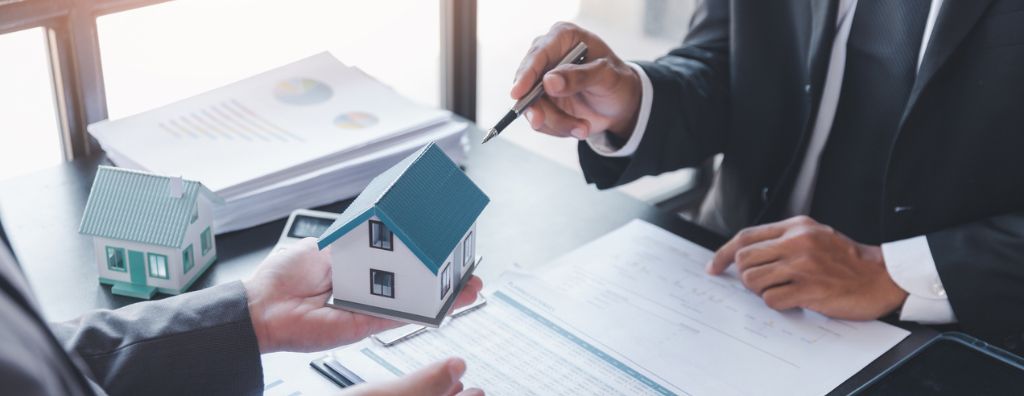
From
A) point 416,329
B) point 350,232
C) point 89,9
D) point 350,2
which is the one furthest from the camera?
point 350,2

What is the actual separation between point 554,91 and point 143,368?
595 mm

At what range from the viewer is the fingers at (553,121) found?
1295 mm

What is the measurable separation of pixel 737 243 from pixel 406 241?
55 cm

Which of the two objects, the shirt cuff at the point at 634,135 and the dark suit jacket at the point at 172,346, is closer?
the dark suit jacket at the point at 172,346

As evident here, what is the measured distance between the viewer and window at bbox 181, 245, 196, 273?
1213 mm

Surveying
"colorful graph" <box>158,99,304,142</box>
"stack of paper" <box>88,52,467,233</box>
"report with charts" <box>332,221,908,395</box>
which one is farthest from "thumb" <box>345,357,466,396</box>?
"colorful graph" <box>158,99,304,142</box>

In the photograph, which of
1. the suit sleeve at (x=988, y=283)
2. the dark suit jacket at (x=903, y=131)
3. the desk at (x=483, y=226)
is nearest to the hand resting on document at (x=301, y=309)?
the desk at (x=483, y=226)

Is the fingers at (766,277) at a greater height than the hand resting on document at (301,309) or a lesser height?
lesser

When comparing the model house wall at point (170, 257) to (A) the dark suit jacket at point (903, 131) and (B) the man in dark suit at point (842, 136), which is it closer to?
(B) the man in dark suit at point (842, 136)

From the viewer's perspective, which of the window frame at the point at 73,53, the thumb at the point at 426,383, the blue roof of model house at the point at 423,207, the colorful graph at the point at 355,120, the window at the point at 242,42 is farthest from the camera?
the window at the point at 242,42

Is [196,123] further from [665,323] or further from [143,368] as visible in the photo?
[665,323]

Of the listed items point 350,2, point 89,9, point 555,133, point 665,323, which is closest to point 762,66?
point 555,133

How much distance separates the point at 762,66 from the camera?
1619mm

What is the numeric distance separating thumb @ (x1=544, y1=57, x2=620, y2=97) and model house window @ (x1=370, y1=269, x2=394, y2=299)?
361 mm
